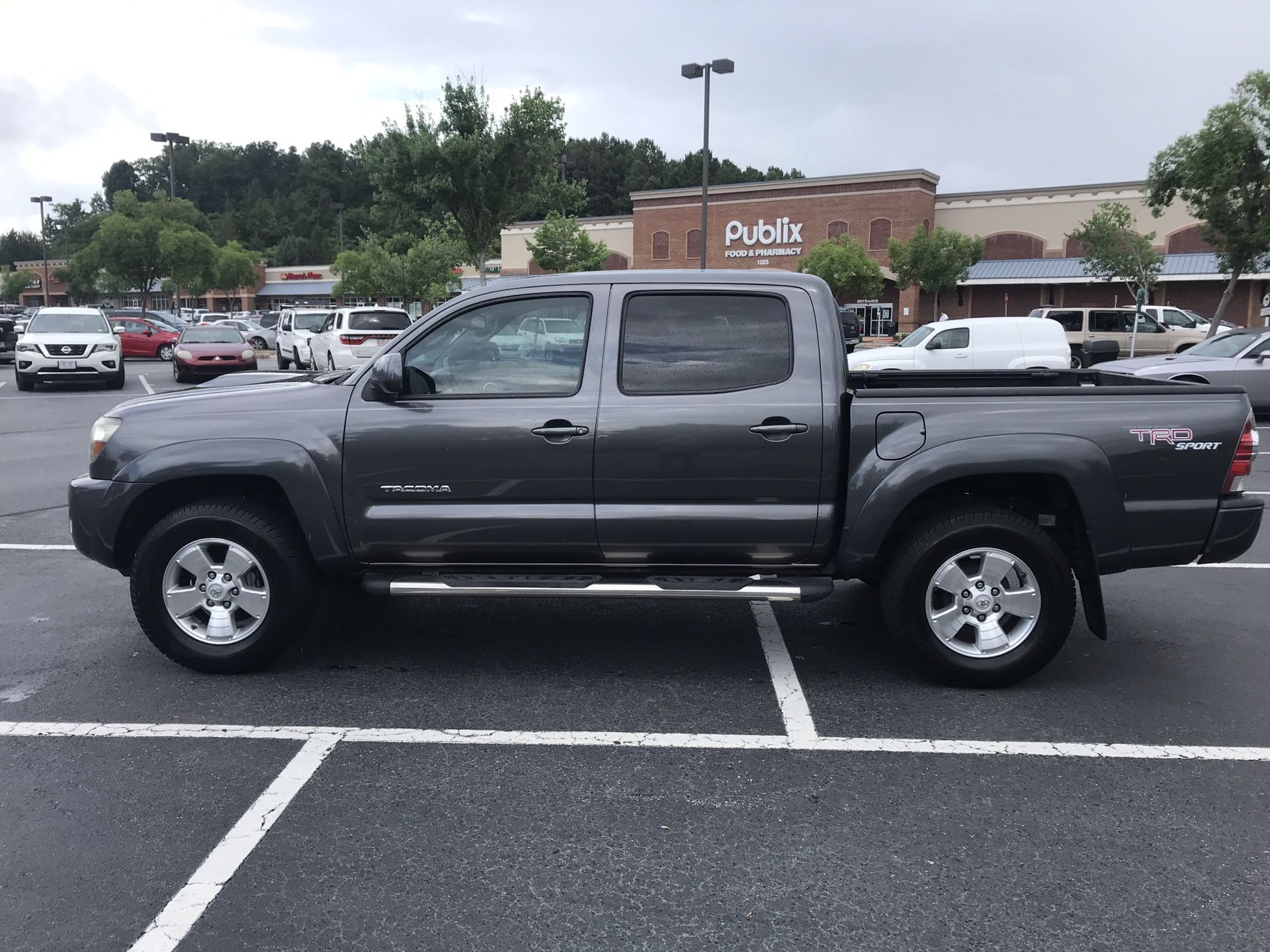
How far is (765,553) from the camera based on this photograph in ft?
15.4

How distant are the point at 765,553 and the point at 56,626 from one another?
13.0 feet

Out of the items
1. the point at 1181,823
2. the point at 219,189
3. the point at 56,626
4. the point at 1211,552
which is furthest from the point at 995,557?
the point at 219,189

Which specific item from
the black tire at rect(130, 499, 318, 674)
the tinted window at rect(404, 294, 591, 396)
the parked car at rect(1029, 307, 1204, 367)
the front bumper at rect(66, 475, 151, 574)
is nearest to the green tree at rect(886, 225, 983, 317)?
the parked car at rect(1029, 307, 1204, 367)

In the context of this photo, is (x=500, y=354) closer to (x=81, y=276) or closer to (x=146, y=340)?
(x=146, y=340)

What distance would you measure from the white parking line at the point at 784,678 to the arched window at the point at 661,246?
5333 cm

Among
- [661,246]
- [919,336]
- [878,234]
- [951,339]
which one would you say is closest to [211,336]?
[919,336]

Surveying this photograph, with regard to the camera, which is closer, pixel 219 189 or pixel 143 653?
pixel 143 653

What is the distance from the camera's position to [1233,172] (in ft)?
72.2

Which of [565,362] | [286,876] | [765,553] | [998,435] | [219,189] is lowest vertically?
[286,876]

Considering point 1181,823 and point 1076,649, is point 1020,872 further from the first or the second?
point 1076,649

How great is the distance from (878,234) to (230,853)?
5217 centimetres

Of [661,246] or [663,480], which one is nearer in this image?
[663,480]

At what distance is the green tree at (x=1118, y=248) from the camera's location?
3603cm

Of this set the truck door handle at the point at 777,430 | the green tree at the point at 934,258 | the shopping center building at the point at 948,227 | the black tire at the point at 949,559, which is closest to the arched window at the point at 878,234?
the shopping center building at the point at 948,227
